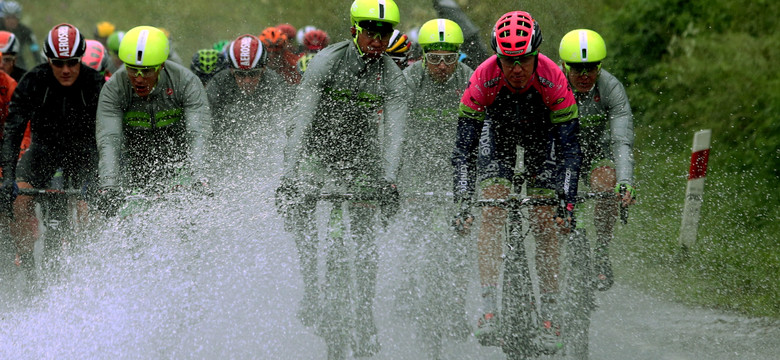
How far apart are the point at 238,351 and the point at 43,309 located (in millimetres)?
1754

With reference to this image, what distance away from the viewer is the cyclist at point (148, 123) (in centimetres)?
618

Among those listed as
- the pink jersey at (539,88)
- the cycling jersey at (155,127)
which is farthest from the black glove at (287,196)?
the pink jersey at (539,88)

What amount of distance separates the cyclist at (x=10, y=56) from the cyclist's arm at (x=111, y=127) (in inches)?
133

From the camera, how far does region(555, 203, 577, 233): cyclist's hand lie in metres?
5.31

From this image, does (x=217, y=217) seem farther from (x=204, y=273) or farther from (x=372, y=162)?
(x=372, y=162)

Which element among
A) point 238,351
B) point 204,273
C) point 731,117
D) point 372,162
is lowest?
point 238,351

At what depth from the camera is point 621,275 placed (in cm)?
794

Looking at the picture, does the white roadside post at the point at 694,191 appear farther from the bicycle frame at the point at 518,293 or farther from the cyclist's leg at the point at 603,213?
the bicycle frame at the point at 518,293

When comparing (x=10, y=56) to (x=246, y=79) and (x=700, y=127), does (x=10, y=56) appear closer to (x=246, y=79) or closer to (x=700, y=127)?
(x=246, y=79)

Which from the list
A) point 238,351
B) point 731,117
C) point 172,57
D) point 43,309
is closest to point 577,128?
point 238,351

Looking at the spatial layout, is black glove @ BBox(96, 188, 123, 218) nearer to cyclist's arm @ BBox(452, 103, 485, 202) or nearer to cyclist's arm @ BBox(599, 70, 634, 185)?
cyclist's arm @ BBox(452, 103, 485, 202)

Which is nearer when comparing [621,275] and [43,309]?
[43,309]

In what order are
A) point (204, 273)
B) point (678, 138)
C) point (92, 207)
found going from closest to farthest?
point (204, 273)
point (92, 207)
point (678, 138)

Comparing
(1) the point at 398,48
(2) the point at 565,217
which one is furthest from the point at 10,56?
(2) the point at 565,217
